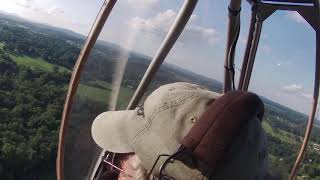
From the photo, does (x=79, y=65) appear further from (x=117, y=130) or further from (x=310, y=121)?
(x=310, y=121)

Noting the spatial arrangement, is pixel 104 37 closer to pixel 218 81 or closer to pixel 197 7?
pixel 197 7

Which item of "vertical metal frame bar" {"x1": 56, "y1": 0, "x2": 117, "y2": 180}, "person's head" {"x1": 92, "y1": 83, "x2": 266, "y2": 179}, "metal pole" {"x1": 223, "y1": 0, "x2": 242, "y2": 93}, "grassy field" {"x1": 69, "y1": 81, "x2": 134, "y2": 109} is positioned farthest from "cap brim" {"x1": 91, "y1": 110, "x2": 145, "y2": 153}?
"metal pole" {"x1": 223, "y1": 0, "x2": 242, "y2": 93}

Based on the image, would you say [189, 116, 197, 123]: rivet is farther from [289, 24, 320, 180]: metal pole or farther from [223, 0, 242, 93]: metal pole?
[289, 24, 320, 180]: metal pole

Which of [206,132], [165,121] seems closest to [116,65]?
[165,121]

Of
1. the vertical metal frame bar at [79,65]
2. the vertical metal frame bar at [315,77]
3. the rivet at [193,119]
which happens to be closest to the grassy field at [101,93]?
the vertical metal frame bar at [79,65]

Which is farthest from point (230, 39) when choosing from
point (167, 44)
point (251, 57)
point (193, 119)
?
point (193, 119)

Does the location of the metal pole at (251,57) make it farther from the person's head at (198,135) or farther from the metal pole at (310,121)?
the person's head at (198,135)
